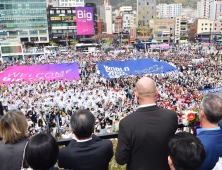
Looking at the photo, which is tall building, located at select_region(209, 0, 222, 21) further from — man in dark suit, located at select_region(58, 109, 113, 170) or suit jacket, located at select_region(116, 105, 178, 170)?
man in dark suit, located at select_region(58, 109, 113, 170)

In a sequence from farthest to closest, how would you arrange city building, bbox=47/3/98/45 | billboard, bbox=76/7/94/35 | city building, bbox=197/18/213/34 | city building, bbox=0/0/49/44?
1. city building, bbox=197/18/213/34
2. city building, bbox=47/3/98/45
3. city building, bbox=0/0/49/44
4. billboard, bbox=76/7/94/35

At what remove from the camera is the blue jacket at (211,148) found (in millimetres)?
1843

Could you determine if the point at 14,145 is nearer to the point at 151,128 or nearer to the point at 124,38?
the point at 151,128

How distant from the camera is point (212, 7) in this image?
107812 mm

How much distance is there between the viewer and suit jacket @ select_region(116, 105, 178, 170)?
182 cm

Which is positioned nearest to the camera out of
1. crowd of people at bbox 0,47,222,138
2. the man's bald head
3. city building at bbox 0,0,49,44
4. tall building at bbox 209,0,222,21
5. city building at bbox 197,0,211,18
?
the man's bald head

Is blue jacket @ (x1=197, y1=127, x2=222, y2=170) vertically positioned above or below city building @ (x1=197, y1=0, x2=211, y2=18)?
below

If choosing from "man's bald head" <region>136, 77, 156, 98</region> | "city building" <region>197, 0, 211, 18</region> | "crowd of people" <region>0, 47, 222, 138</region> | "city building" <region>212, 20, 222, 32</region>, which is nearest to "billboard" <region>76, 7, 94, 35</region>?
"crowd of people" <region>0, 47, 222, 138</region>

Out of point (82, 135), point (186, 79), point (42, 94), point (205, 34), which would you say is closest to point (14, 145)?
point (82, 135)

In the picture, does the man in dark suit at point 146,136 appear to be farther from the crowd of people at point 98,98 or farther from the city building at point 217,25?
the city building at point 217,25

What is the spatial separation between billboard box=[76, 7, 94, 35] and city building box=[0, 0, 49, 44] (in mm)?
9656

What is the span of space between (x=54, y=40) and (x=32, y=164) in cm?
6099

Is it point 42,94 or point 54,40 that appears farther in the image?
point 54,40

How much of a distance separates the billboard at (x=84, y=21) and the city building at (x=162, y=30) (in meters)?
19.6
